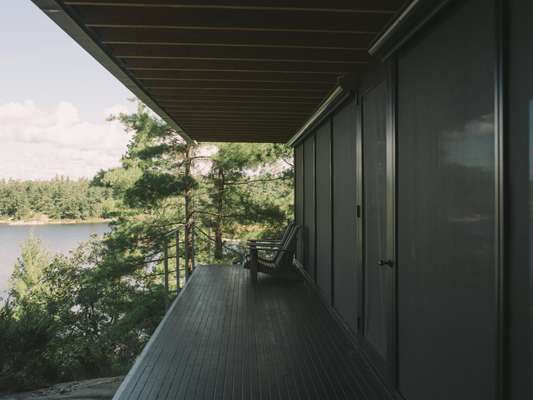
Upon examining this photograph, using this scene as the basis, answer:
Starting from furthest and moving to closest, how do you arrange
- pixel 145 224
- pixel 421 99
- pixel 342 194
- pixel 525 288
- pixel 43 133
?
1. pixel 43 133
2. pixel 145 224
3. pixel 342 194
4. pixel 421 99
5. pixel 525 288

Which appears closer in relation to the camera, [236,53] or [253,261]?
[236,53]

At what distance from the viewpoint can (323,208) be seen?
6.12 m

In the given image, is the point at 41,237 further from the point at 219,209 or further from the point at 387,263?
the point at 387,263

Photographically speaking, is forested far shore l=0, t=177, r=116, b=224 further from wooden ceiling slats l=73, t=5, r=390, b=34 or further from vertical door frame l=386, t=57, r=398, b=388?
vertical door frame l=386, t=57, r=398, b=388

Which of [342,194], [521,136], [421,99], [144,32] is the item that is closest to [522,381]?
[521,136]

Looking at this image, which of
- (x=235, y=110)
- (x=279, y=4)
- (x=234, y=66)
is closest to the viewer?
(x=279, y=4)

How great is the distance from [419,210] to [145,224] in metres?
12.6

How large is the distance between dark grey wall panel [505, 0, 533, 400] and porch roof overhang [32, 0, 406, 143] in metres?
1.10

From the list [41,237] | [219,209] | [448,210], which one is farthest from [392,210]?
[41,237]

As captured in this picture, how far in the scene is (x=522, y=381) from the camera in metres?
1.63

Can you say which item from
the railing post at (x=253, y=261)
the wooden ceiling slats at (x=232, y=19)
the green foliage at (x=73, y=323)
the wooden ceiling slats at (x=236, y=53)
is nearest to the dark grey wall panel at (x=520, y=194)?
the wooden ceiling slats at (x=232, y=19)

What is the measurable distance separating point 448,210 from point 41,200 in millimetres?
29538

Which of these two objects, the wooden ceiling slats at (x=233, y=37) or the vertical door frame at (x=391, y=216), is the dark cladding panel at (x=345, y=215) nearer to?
the vertical door frame at (x=391, y=216)

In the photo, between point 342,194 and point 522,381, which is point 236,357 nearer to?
point 342,194
